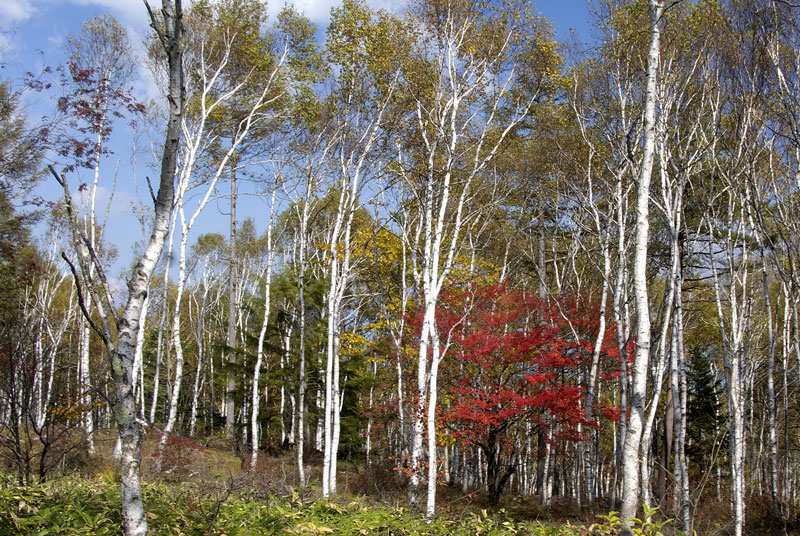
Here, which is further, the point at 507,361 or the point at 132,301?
the point at 507,361

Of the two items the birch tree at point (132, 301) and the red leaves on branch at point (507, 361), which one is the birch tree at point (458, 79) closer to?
the red leaves on branch at point (507, 361)

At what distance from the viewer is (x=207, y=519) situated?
147 inches

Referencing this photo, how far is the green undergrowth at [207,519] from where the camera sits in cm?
339

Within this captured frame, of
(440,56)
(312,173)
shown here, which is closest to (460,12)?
(440,56)

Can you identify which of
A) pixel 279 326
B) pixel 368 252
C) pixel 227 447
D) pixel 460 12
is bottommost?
pixel 227 447

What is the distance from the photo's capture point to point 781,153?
9359 millimetres

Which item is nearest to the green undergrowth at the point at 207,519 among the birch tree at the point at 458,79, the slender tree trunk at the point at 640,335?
the slender tree trunk at the point at 640,335

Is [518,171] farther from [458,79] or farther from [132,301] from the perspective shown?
[132,301]

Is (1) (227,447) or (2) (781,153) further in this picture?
(1) (227,447)

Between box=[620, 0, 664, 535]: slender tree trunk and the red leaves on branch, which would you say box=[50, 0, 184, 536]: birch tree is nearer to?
box=[620, 0, 664, 535]: slender tree trunk

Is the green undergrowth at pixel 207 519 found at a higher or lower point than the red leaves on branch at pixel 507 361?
lower

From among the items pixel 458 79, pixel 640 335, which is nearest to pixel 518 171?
pixel 458 79

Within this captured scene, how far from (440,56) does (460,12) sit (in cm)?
88

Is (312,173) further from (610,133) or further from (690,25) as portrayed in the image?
(690,25)
